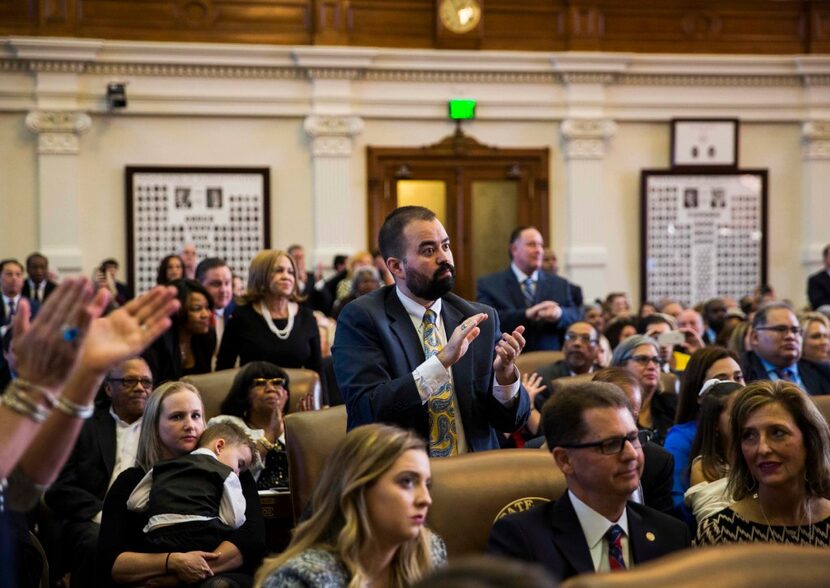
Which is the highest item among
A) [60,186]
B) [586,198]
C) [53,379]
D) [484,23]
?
[484,23]

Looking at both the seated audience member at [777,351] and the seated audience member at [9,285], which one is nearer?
the seated audience member at [777,351]

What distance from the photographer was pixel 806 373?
5.67m

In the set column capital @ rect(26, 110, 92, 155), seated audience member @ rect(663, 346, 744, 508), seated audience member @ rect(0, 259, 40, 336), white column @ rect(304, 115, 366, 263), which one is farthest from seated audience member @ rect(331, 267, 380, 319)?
column capital @ rect(26, 110, 92, 155)

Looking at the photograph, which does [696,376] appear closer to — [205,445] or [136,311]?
[205,445]

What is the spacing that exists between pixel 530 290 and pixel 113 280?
5030 millimetres

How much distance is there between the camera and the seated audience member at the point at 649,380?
17.0ft

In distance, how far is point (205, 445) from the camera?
4.05 meters

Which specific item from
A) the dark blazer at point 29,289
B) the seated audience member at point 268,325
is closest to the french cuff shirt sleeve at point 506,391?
the seated audience member at point 268,325

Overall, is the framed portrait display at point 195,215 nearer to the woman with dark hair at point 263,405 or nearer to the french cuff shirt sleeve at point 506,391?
the woman with dark hair at point 263,405

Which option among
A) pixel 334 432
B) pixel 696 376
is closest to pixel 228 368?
pixel 334 432

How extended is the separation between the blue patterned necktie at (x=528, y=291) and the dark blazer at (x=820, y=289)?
5.20 metres

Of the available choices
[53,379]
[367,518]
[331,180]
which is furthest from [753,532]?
[331,180]

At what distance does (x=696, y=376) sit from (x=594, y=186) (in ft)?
25.5

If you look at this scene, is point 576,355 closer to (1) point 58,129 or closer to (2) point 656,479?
(2) point 656,479
